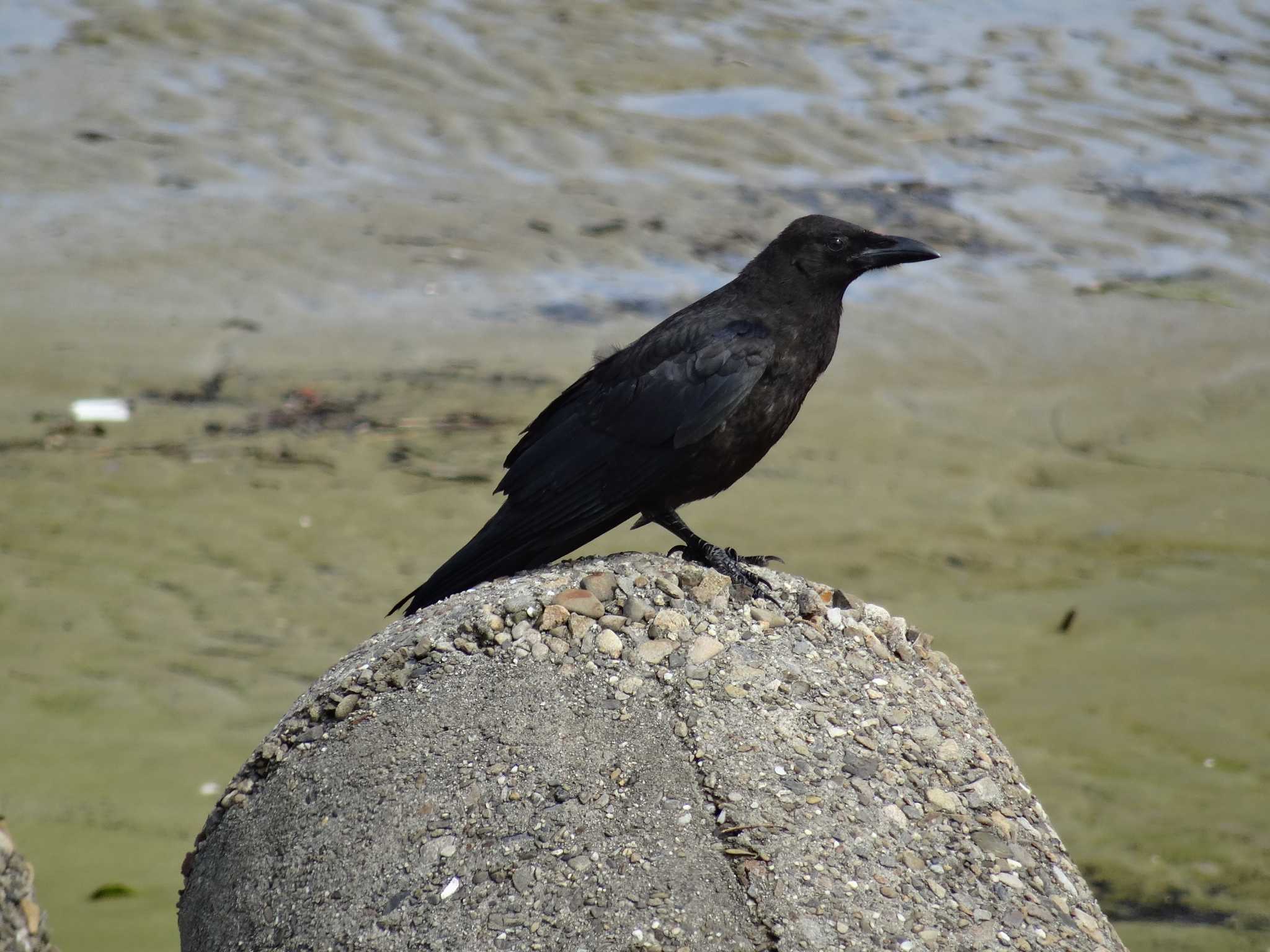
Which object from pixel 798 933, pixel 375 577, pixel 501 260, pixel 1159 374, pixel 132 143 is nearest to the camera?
pixel 798 933

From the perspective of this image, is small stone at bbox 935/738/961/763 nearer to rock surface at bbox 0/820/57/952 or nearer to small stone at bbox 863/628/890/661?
small stone at bbox 863/628/890/661

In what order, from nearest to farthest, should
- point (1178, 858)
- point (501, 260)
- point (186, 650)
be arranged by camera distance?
point (1178, 858) < point (186, 650) < point (501, 260)

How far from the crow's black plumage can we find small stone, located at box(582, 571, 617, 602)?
1.54 feet

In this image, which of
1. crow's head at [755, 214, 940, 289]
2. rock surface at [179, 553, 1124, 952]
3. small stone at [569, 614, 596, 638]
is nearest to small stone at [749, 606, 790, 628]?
rock surface at [179, 553, 1124, 952]

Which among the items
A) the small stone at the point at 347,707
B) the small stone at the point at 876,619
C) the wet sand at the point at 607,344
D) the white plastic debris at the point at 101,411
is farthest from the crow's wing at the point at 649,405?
the white plastic debris at the point at 101,411

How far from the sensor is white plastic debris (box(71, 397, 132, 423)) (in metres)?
8.25

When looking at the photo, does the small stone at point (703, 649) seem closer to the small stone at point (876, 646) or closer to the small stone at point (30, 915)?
the small stone at point (876, 646)

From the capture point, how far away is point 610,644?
115 inches

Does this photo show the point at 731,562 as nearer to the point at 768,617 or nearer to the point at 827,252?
the point at 768,617

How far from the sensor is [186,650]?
6.17 m

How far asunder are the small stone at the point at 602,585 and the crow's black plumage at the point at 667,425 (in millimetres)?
469

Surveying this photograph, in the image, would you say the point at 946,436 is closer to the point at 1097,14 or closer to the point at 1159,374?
the point at 1159,374

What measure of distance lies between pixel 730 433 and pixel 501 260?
6.87 metres

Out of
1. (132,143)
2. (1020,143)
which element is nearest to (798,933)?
(132,143)
